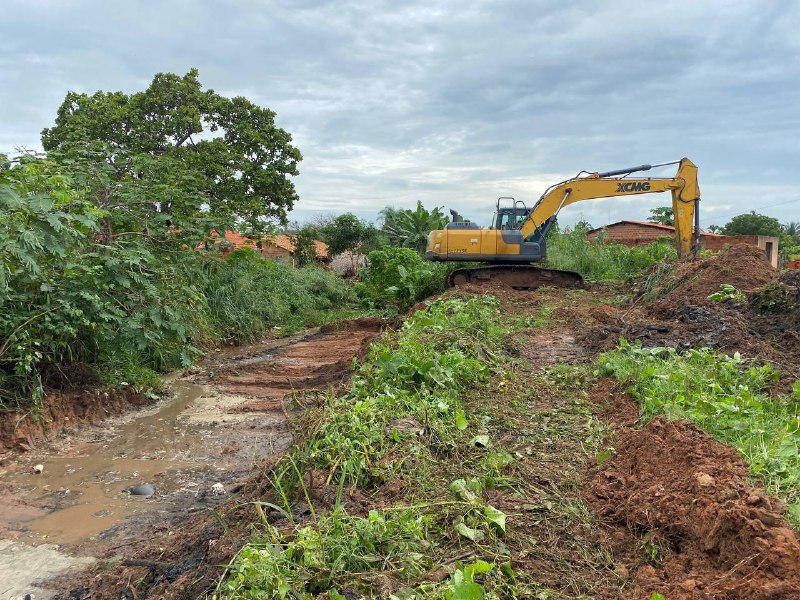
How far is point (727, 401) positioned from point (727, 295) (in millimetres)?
5501

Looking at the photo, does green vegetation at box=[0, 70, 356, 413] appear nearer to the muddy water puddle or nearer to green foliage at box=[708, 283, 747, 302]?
the muddy water puddle

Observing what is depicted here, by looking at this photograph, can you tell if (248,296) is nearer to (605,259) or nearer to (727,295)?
(727,295)

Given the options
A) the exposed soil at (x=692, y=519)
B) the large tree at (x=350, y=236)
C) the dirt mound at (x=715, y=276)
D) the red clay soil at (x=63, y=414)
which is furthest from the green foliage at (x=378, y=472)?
the large tree at (x=350, y=236)

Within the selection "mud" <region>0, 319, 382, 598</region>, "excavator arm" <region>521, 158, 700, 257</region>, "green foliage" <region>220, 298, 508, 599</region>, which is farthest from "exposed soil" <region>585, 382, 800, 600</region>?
"excavator arm" <region>521, 158, 700, 257</region>

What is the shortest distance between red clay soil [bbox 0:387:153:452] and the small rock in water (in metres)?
1.87

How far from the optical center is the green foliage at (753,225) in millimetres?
42594

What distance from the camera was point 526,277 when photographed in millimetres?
16031

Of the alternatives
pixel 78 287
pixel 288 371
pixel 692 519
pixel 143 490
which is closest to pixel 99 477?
pixel 143 490

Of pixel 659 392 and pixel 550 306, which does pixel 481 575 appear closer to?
pixel 659 392

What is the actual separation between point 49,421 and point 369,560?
19.5 ft

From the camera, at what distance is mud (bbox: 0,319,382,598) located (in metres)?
4.75

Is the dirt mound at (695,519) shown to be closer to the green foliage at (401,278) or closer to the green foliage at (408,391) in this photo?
the green foliage at (408,391)

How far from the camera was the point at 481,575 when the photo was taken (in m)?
2.75

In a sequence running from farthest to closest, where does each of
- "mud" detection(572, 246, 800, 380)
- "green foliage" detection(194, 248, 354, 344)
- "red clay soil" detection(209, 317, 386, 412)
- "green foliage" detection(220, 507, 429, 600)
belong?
"green foliage" detection(194, 248, 354, 344), "red clay soil" detection(209, 317, 386, 412), "mud" detection(572, 246, 800, 380), "green foliage" detection(220, 507, 429, 600)
